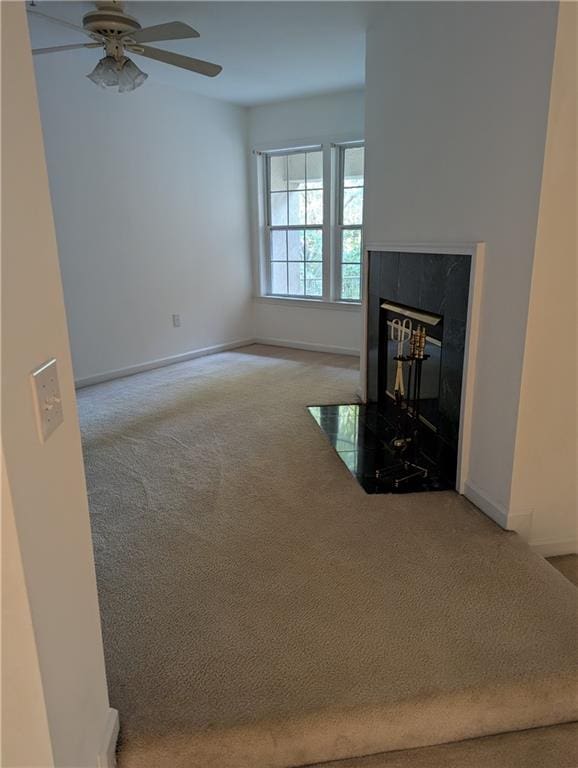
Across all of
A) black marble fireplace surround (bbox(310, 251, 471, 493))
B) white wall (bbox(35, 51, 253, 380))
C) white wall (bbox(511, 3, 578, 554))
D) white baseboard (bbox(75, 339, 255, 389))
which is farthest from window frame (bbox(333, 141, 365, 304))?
white wall (bbox(511, 3, 578, 554))

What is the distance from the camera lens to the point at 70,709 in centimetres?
104

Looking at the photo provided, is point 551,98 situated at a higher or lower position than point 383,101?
lower

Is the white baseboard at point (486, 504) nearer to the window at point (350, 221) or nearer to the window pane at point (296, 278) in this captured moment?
the window at point (350, 221)

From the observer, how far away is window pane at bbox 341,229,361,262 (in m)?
5.34

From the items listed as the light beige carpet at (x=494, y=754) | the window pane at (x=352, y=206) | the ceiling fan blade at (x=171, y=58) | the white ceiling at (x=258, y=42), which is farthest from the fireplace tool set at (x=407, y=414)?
the window pane at (x=352, y=206)

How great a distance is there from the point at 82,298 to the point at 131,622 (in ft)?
10.9

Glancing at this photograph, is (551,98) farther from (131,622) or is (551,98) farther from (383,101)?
(131,622)

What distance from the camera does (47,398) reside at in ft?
3.10

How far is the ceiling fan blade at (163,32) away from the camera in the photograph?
2418 millimetres

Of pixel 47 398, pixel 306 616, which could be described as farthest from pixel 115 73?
pixel 306 616

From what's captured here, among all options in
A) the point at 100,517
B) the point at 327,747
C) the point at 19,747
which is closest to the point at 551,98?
the point at 327,747

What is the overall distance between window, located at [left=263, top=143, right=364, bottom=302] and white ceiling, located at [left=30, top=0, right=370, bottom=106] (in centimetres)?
70

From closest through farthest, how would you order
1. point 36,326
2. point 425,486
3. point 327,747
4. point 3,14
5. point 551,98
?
point 3,14 < point 36,326 < point 327,747 < point 551,98 < point 425,486

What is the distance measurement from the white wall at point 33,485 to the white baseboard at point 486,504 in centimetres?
175
